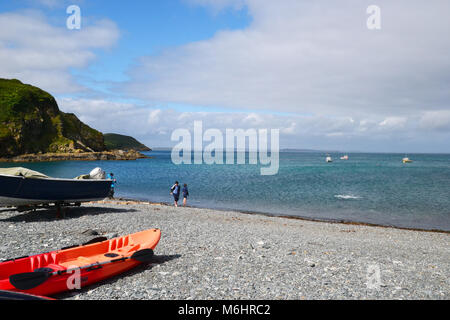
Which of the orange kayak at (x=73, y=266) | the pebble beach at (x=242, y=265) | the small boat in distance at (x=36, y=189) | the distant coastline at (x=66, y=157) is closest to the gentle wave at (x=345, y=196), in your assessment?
the pebble beach at (x=242, y=265)

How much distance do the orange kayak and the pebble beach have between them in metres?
0.28

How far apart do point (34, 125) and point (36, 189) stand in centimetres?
10897

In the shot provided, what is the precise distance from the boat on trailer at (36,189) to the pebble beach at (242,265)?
1.04m

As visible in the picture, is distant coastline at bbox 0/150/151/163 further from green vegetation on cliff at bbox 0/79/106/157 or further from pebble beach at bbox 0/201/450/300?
pebble beach at bbox 0/201/450/300

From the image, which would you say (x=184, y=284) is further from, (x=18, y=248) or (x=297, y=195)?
(x=297, y=195)

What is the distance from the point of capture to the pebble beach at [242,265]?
25.1ft

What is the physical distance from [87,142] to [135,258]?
13554cm

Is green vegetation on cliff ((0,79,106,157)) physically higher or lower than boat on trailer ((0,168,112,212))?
higher

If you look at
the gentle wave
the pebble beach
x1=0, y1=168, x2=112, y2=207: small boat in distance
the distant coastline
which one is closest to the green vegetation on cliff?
the distant coastline

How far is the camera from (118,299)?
718cm

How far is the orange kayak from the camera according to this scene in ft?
22.9

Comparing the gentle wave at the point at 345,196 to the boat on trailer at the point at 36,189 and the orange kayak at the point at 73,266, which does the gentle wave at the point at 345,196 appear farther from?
the orange kayak at the point at 73,266
